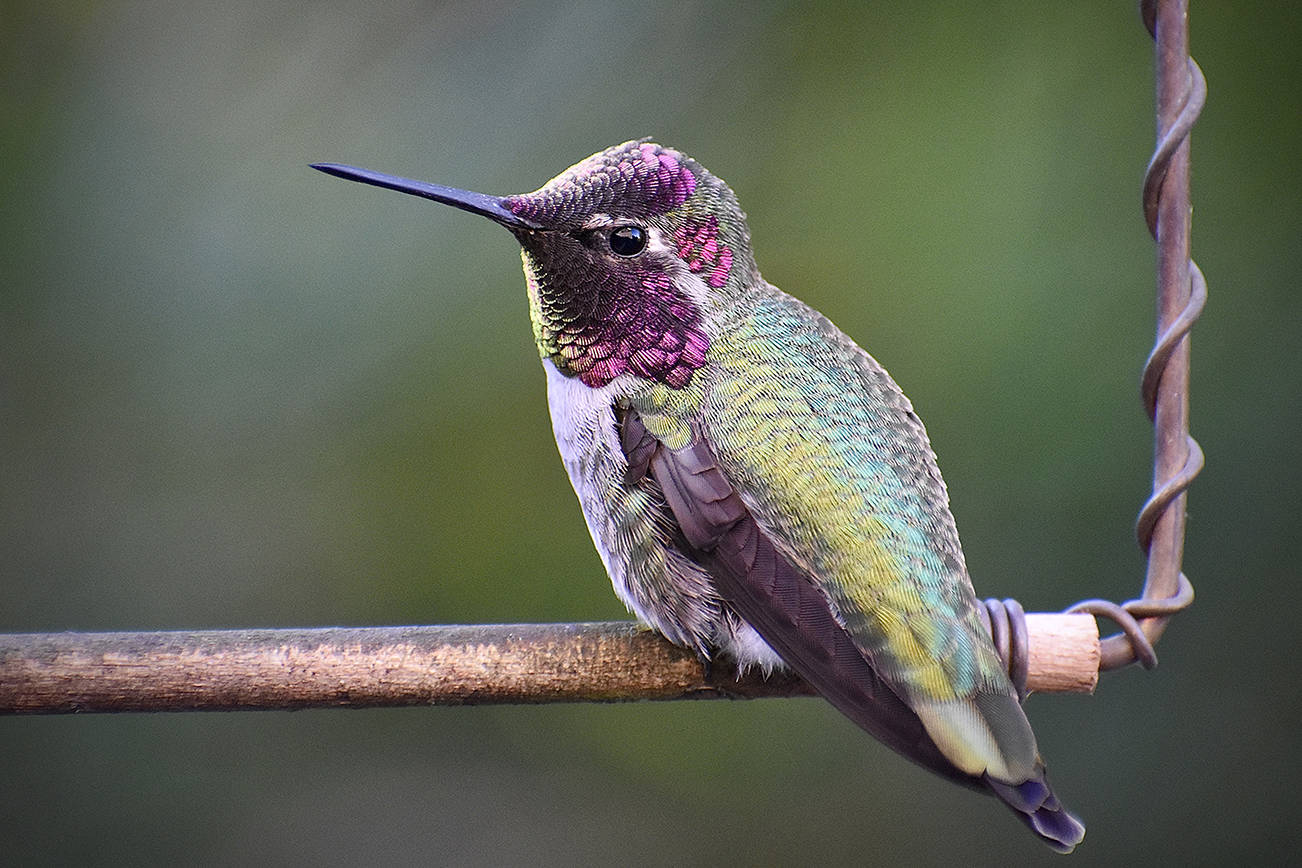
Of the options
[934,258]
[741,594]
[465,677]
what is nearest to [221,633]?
[465,677]

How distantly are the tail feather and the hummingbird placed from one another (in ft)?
0.29

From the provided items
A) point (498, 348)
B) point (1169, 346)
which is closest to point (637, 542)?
point (1169, 346)

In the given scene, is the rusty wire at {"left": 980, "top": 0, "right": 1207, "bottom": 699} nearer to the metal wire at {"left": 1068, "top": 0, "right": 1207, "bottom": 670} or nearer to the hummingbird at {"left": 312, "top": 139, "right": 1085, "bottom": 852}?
the metal wire at {"left": 1068, "top": 0, "right": 1207, "bottom": 670}

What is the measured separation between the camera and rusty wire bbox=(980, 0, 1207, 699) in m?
1.28

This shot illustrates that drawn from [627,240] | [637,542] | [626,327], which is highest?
[627,240]

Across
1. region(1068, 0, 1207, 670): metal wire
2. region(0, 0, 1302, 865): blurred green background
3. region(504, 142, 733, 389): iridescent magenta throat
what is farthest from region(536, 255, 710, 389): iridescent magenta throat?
region(0, 0, 1302, 865): blurred green background

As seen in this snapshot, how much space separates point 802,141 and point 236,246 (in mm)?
1226

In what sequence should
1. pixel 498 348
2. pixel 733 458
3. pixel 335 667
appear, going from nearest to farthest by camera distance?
pixel 335 667
pixel 733 458
pixel 498 348

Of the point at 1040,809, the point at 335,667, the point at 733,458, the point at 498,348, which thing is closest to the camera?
the point at 1040,809

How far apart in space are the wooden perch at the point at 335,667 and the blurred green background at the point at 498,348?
3.51ft

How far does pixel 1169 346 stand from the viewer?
126cm

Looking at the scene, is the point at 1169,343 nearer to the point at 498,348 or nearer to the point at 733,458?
the point at 733,458

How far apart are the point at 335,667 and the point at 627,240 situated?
2.04 ft

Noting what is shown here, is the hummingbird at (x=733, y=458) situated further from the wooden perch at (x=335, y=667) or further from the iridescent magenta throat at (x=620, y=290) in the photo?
the wooden perch at (x=335, y=667)
